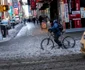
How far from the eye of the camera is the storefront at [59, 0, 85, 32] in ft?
113

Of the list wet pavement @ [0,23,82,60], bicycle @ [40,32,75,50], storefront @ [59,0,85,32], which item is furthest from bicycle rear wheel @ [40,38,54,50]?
storefront @ [59,0,85,32]

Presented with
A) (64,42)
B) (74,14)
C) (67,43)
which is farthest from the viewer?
(74,14)

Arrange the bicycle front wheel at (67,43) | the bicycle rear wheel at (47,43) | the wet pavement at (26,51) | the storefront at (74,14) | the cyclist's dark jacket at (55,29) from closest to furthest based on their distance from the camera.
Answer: the wet pavement at (26,51)
the cyclist's dark jacket at (55,29)
the bicycle front wheel at (67,43)
the bicycle rear wheel at (47,43)
the storefront at (74,14)

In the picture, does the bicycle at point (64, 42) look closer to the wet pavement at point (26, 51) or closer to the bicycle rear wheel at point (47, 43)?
the bicycle rear wheel at point (47, 43)

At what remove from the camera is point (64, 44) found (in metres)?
18.2

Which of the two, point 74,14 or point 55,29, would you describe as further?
point 74,14

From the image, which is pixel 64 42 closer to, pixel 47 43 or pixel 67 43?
pixel 67 43

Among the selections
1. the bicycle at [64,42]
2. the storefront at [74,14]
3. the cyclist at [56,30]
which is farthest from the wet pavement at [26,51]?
the storefront at [74,14]

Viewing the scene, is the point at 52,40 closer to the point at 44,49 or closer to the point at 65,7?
the point at 44,49

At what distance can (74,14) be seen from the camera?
34719 millimetres

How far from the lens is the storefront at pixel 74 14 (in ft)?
113

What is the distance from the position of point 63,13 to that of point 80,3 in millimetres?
2125

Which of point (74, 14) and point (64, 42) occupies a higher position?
point (74, 14)

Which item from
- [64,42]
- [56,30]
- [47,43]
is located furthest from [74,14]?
[56,30]
